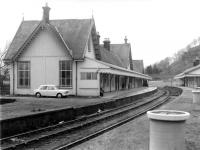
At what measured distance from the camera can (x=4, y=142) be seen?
10609 millimetres

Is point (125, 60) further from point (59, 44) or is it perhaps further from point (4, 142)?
point (4, 142)

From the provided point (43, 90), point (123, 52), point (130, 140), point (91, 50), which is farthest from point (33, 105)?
point (123, 52)

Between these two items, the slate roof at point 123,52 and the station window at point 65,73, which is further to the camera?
the slate roof at point 123,52

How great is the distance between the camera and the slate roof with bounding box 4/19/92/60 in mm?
31808

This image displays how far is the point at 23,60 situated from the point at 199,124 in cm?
2302

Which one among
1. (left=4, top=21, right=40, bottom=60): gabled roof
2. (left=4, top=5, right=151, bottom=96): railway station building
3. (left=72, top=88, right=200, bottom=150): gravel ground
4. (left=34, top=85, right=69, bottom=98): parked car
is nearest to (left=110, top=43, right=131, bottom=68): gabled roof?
(left=4, top=21, right=40, bottom=60): gabled roof

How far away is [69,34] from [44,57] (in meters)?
4.12

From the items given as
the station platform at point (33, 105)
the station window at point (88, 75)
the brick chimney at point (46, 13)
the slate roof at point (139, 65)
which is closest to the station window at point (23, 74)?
the brick chimney at point (46, 13)

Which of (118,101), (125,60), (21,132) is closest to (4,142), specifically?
(21,132)

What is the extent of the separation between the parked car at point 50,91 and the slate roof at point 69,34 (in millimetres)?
3883

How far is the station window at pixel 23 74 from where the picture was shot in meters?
31.9

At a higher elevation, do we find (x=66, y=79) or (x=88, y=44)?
(x=88, y=44)

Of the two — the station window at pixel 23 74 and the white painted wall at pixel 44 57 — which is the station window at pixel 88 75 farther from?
the station window at pixel 23 74

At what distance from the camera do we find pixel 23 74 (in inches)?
1261
